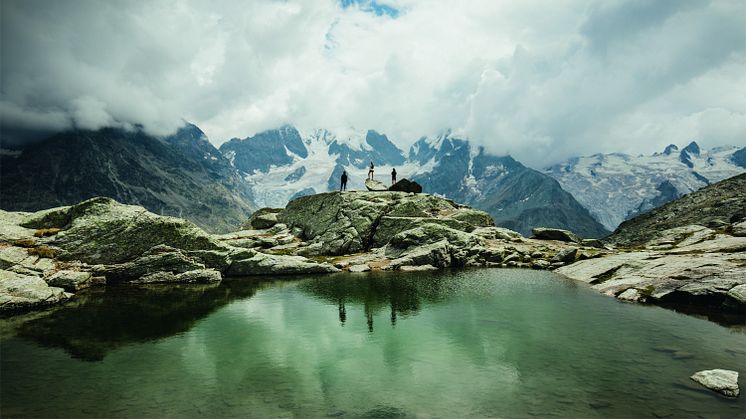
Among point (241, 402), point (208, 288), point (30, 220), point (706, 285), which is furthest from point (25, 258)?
point (706, 285)

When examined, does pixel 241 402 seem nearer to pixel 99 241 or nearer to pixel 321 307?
pixel 321 307

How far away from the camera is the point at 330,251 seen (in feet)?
295

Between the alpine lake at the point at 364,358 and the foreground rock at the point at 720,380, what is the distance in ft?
1.29

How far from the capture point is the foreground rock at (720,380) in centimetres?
2108

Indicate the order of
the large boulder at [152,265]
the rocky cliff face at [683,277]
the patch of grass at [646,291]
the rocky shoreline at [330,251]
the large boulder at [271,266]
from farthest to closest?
the large boulder at [271,266], the large boulder at [152,265], the patch of grass at [646,291], the rocky shoreline at [330,251], the rocky cliff face at [683,277]

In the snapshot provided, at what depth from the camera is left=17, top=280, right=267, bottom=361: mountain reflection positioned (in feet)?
97.9

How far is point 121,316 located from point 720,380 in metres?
46.9

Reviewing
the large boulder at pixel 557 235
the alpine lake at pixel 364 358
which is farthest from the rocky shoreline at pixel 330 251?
the alpine lake at pixel 364 358

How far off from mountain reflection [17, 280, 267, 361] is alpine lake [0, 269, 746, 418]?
21cm

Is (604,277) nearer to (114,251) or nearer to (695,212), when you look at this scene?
(114,251)

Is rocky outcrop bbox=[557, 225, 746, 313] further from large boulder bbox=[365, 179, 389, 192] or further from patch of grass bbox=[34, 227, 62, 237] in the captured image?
patch of grass bbox=[34, 227, 62, 237]

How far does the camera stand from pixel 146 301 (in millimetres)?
44938

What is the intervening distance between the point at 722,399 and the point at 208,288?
54.9 meters

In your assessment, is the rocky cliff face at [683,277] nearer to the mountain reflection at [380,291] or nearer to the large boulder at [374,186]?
the mountain reflection at [380,291]
